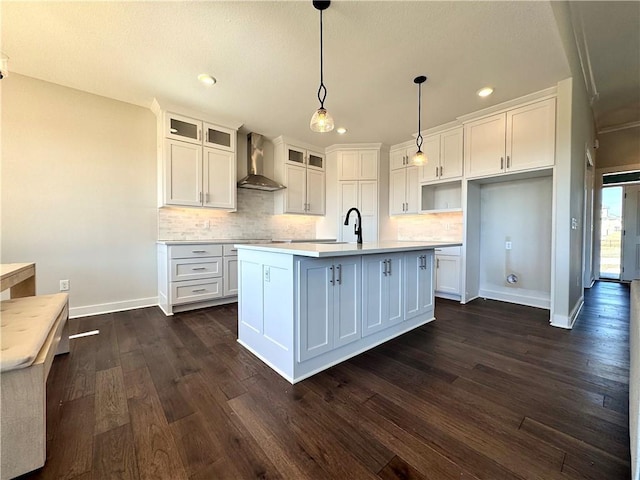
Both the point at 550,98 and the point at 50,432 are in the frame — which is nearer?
the point at 50,432

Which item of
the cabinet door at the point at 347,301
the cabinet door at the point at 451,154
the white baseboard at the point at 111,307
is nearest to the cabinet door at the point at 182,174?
the white baseboard at the point at 111,307

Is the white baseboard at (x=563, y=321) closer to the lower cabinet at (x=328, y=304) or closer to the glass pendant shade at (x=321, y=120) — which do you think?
the lower cabinet at (x=328, y=304)

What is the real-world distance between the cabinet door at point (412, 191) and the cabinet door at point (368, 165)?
614 millimetres

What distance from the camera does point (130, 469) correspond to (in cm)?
115

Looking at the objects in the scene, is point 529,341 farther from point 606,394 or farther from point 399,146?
point 399,146

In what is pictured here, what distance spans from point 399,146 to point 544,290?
130 inches

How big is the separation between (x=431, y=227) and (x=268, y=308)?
3733mm

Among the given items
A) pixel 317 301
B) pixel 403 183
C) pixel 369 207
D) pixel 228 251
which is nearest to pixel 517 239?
pixel 403 183

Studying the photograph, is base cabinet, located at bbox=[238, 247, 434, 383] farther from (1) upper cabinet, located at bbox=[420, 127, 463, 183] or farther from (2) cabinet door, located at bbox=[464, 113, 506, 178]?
(1) upper cabinet, located at bbox=[420, 127, 463, 183]

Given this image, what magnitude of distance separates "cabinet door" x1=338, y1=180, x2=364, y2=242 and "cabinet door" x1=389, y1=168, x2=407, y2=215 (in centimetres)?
71

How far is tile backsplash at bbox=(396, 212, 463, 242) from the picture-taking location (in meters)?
4.43

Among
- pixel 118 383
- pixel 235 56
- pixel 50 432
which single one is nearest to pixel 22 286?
pixel 118 383

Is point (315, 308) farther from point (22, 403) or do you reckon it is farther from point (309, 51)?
point (309, 51)

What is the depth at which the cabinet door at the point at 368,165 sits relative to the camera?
506 cm
